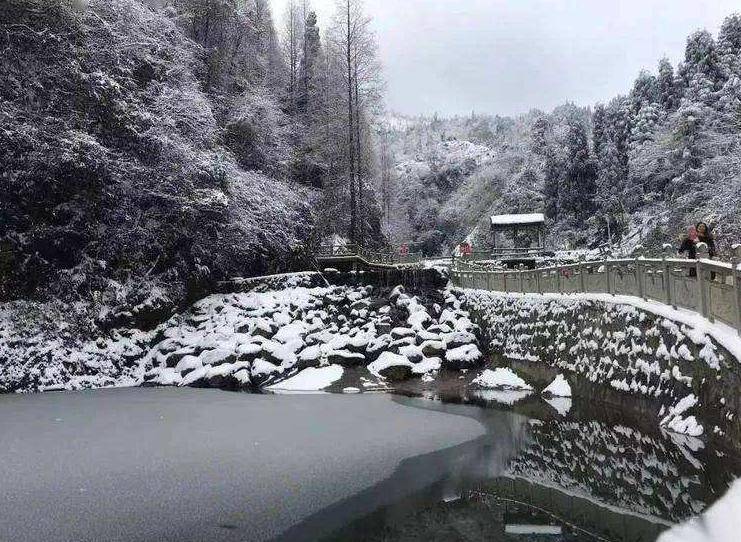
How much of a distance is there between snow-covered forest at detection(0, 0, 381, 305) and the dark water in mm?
13206

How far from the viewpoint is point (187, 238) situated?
19.2 m

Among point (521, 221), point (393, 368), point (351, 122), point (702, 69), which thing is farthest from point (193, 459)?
point (702, 69)

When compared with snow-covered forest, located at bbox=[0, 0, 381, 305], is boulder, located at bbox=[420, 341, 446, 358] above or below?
below

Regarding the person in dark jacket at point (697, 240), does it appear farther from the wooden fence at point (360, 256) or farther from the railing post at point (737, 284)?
the wooden fence at point (360, 256)

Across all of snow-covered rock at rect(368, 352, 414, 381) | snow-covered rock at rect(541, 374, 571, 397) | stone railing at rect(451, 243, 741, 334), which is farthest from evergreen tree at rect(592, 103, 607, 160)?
snow-covered rock at rect(541, 374, 571, 397)

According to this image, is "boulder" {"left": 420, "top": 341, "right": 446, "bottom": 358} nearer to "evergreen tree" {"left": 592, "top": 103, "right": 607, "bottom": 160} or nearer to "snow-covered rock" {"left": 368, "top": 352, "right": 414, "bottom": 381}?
"snow-covered rock" {"left": 368, "top": 352, "right": 414, "bottom": 381}

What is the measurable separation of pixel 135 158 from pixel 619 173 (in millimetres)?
37758

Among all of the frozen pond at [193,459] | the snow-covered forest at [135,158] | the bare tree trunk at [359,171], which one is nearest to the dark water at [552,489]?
the frozen pond at [193,459]

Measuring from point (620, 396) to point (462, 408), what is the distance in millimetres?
3218

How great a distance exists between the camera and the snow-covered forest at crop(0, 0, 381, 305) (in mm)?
15367

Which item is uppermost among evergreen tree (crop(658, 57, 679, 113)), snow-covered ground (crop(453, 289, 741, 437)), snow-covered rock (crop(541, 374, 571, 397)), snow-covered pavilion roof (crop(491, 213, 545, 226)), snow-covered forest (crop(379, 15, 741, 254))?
evergreen tree (crop(658, 57, 679, 113))

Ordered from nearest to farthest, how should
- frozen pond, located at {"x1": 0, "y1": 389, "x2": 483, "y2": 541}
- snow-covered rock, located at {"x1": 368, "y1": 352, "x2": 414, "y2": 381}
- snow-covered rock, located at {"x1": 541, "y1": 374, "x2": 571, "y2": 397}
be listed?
frozen pond, located at {"x1": 0, "y1": 389, "x2": 483, "y2": 541} → snow-covered rock, located at {"x1": 541, "y1": 374, "x2": 571, "y2": 397} → snow-covered rock, located at {"x1": 368, "y1": 352, "x2": 414, "y2": 381}

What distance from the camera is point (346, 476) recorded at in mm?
7090

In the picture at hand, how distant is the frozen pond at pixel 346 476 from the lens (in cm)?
542
